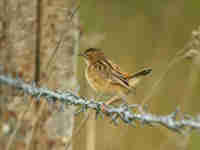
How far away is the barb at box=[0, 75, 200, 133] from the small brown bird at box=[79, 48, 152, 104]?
0.41 m

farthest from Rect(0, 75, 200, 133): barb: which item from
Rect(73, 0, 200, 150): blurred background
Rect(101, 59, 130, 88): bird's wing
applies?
Rect(73, 0, 200, 150): blurred background

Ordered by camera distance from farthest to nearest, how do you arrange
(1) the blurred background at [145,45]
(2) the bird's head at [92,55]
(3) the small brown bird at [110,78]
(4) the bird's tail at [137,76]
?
(1) the blurred background at [145,45], (2) the bird's head at [92,55], (3) the small brown bird at [110,78], (4) the bird's tail at [137,76]

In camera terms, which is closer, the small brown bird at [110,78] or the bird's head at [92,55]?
the small brown bird at [110,78]

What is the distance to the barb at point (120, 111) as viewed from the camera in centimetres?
171

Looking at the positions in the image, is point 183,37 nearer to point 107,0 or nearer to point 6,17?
point 107,0

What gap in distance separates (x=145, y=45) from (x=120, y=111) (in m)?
4.53

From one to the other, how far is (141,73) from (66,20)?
0.79 meters

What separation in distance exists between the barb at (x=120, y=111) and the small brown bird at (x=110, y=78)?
0.41 m

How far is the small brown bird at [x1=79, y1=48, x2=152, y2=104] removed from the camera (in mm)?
3152

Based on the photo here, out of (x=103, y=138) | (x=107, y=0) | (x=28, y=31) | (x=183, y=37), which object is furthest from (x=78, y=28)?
(x=183, y=37)

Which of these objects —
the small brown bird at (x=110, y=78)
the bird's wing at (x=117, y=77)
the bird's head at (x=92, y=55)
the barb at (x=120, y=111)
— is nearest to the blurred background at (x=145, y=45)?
the bird's head at (x=92, y=55)

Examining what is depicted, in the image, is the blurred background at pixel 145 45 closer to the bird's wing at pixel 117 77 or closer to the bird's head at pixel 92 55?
the bird's head at pixel 92 55

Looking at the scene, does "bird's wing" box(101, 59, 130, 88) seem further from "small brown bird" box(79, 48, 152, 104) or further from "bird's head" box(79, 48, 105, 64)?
"bird's head" box(79, 48, 105, 64)

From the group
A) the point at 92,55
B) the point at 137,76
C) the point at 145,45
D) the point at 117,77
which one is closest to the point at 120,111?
Answer: the point at 137,76
